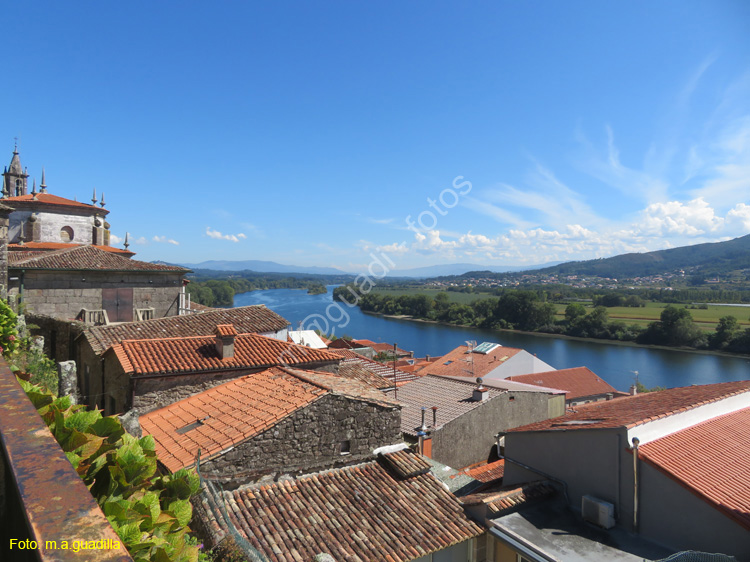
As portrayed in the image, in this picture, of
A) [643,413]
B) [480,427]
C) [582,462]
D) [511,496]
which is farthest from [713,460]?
[480,427]

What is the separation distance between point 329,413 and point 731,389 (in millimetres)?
8330

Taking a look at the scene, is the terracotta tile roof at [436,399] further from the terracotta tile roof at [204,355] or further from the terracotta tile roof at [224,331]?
the terracotta tile roof at [224,331]

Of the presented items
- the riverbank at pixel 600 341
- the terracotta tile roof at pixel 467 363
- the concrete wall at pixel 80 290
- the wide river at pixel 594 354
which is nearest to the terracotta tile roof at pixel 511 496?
the concrete wall at pixel 80 290

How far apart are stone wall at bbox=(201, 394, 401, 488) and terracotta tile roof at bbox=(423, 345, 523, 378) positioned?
1793cm

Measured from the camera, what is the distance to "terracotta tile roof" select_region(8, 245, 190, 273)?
12.5 m

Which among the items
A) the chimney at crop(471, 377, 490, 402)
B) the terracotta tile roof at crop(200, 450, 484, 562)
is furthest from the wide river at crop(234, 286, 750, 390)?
the terracotta tile roof at crop(200, 450, 484, 562)

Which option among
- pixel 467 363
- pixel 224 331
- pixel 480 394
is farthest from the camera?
pixel 467 363

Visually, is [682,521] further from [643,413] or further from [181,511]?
[181,511]

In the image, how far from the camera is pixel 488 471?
10.0 metres

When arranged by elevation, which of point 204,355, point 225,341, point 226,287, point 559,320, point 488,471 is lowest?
point 559,320

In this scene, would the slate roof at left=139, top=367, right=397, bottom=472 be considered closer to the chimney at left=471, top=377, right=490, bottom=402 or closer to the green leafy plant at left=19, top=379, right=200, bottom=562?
the green leafy plant at left=19, top=379, right=200, bottom=562

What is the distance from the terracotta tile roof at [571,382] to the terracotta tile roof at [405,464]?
18849 mm

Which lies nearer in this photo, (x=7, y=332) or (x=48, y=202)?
(x=7, y=332)

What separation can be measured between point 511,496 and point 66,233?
18.6 meters
